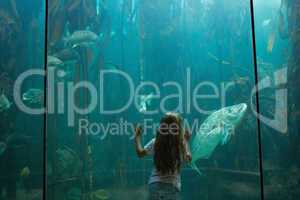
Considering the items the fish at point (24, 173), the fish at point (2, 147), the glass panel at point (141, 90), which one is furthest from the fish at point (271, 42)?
the fish at point (2, 147)

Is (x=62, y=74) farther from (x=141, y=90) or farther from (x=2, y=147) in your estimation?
(x=141, y=90)

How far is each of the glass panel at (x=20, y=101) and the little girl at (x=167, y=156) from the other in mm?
5957

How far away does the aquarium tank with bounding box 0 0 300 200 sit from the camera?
341 inches

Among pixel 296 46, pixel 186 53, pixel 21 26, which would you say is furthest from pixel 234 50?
pixel 21 26

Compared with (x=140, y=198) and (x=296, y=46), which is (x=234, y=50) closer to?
(x=296, y=46)

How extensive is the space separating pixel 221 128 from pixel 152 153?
574 cm

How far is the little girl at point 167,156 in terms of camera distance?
197cm

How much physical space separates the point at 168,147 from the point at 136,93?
45.5ft

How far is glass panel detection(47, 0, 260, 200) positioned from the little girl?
5.14 m

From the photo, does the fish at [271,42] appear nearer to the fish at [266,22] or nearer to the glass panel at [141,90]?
the fish at [266,22]

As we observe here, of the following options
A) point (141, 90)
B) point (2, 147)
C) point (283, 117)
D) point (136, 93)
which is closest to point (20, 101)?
point (2, 147)

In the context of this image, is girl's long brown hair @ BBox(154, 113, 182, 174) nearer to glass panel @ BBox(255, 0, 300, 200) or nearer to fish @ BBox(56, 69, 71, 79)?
glass panel @ BBox(255, 0, 300, 200)

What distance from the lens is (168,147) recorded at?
79.2 inches

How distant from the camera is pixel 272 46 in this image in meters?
14.9
